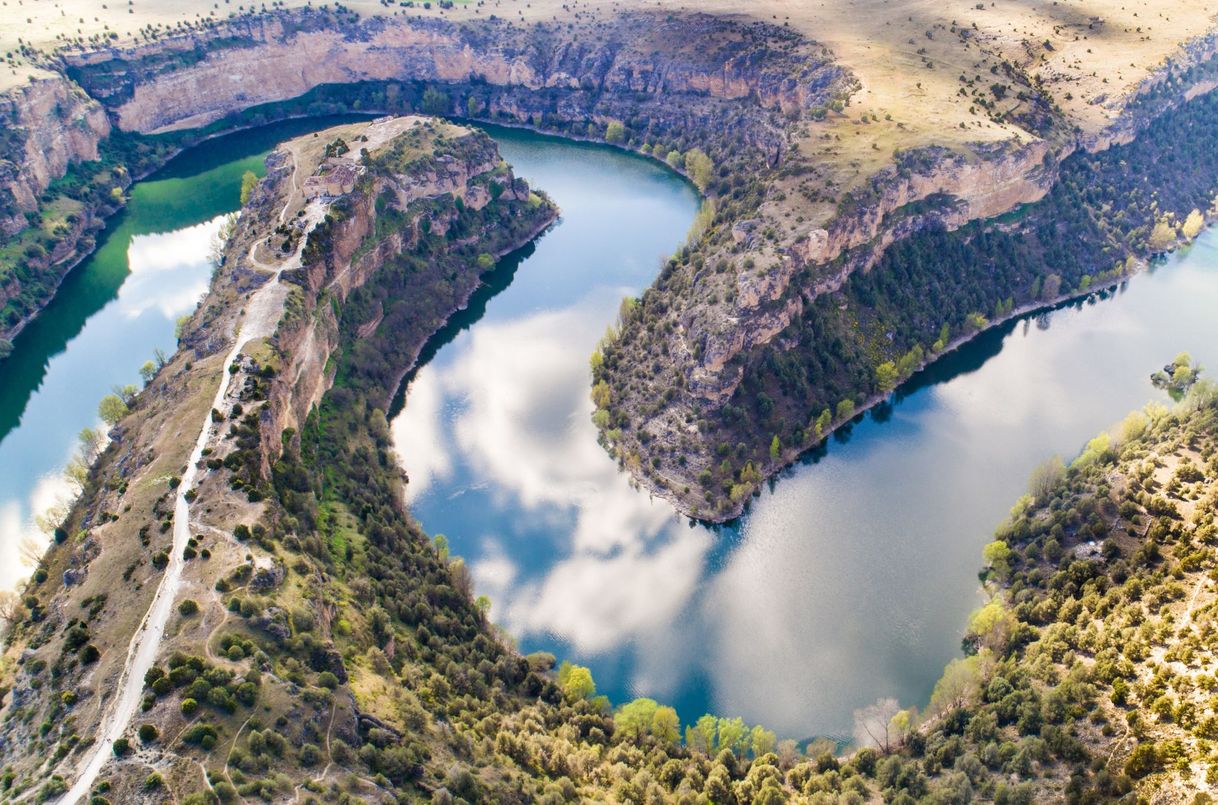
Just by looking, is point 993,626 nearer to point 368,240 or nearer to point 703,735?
point 703,735

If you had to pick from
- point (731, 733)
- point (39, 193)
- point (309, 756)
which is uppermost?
point (39, 193)

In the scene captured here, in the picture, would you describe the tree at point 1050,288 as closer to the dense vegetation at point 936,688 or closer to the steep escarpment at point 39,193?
the dense vegetation at point 936,688

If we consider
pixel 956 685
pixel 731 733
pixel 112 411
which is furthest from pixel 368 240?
pixel 956 685

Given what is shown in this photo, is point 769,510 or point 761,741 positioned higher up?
point 769,510

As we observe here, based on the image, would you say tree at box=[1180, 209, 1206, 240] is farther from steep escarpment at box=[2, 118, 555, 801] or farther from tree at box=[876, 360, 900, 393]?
steep escarpment at box=[2, 118, 555, 801]

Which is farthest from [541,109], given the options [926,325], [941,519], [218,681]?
[218,681]

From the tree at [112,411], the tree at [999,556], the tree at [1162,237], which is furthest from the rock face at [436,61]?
the tree at [112,411]

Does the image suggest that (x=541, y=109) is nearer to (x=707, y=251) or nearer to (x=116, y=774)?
(x=707, y=251)
